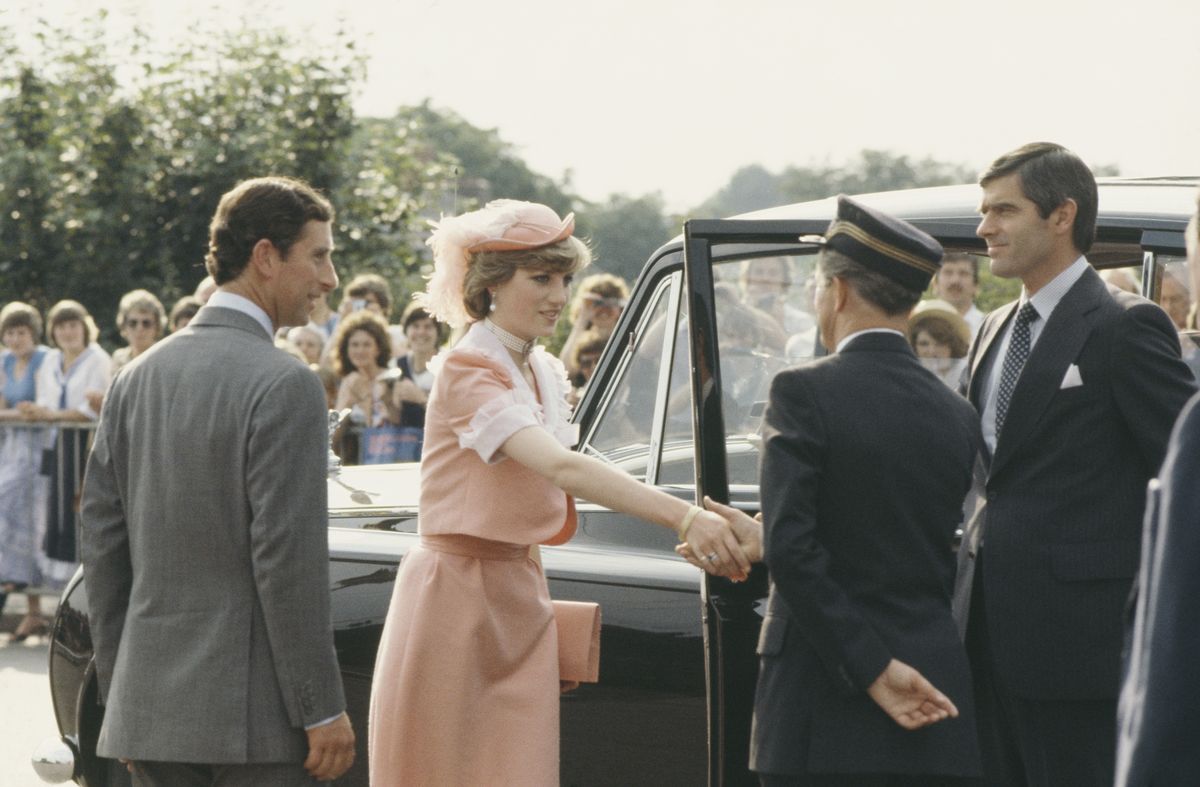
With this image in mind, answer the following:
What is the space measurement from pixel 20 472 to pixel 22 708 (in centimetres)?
312

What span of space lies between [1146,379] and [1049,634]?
0.58 meters

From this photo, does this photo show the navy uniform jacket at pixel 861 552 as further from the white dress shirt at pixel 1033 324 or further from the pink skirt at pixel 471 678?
the pink skirt at pixel 471 678

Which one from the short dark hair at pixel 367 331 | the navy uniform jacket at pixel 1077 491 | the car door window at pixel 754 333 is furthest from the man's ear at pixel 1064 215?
the short dark hair at pixel 367 331

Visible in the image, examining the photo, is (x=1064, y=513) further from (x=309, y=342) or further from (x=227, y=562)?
(x=309, y=342)

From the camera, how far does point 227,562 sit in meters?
3.26

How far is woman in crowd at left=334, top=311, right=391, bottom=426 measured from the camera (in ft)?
31.0

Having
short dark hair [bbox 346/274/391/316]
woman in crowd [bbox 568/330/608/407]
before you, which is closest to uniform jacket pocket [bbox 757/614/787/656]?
woman in crowd [bbox 568/330/608/407]

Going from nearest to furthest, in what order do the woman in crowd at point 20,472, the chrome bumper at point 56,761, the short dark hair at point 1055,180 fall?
the short dark hair at point 1055,180 < the chrome bumper at point 56,761 < the woman in crowd at point 20,472

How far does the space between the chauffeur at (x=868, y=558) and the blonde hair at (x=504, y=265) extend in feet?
2.88

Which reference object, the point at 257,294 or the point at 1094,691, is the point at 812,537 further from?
the point at 257,294

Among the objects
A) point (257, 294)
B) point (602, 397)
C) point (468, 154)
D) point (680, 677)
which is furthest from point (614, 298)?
point (468, 154)

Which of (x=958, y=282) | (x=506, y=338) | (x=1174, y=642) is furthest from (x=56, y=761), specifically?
(x=1174, y=642)

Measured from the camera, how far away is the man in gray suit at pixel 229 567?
322 cm

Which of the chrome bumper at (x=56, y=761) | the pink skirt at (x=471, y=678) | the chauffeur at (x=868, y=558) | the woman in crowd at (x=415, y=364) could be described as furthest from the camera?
the woman in crowd at (x=415, y=364)
